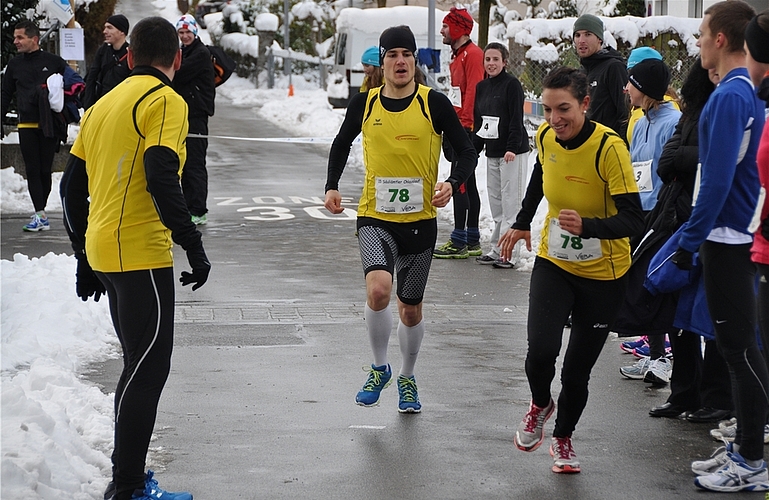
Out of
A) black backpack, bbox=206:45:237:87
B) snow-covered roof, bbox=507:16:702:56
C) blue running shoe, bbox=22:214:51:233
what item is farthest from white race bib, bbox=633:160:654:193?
snow-covered roof, bbox=507:16:702:56

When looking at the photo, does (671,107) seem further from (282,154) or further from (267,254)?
(282,154)

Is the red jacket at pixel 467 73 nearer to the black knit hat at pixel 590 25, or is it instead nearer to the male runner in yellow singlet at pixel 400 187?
the black knit hat at pixel 590 25

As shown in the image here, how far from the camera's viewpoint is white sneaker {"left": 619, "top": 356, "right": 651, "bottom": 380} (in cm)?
726

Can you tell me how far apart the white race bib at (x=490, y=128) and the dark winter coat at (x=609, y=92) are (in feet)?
6.53

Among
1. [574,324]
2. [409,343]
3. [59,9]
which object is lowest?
[409,343]

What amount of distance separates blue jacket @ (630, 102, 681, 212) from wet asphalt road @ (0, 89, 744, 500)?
120cm

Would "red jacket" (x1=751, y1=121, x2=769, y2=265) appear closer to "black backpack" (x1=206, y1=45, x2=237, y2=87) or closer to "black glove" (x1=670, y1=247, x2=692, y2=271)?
"black glove" (x1=670, y1=247, x2=692, y2=271)

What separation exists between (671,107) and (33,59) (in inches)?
330

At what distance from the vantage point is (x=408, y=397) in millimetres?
6434

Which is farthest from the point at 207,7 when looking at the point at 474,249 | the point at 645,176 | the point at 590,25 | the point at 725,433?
the point at 725,433

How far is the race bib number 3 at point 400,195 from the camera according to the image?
20.7ft

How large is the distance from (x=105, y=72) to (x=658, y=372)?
7560mm

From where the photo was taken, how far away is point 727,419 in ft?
20.8

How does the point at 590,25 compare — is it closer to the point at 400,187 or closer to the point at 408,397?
the point at 400,187
